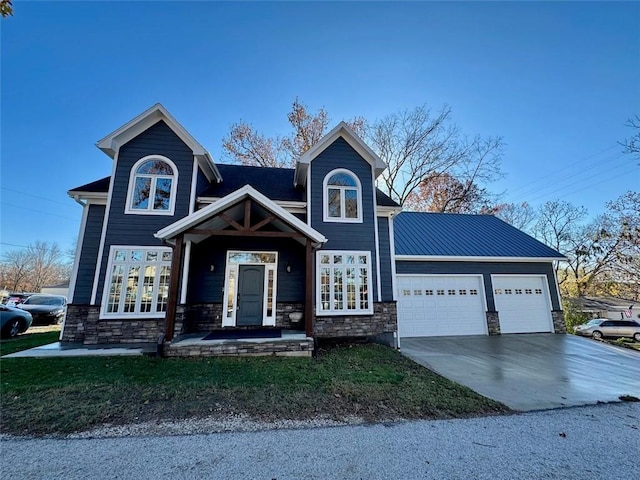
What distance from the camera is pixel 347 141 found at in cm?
944

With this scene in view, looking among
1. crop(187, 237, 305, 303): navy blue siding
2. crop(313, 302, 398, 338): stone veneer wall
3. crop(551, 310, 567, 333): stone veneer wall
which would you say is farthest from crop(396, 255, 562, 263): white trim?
crop(187, 237, 305, 303): navy blue siding

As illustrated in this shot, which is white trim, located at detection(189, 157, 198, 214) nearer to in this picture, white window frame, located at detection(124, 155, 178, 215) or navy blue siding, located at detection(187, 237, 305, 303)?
white window frame, located at detection(124, 155, 178, 215)

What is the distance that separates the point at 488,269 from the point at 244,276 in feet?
32.8

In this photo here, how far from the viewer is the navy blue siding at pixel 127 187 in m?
7.91

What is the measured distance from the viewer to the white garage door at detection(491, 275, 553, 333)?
36.9ft

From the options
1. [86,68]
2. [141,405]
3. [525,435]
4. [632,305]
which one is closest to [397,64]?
[86,68]

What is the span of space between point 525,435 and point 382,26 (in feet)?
40.7

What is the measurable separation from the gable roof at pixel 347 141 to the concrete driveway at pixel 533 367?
251 inches

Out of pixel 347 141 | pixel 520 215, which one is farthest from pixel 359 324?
pixel 520 215

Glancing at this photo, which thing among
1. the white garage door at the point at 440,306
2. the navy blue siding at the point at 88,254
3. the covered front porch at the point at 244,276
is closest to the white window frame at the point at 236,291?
the covered front porch at the point at 244,276

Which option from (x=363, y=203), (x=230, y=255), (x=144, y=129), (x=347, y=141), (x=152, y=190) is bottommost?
(x=230, y=255)

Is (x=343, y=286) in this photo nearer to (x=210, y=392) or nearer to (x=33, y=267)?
(x=210, y=392)

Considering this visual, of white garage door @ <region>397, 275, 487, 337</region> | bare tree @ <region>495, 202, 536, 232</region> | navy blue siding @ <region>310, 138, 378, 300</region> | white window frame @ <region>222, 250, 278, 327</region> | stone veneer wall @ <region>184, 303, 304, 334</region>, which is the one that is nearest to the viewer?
stone veneer wall @ <region>184, 303, 304, 334</region>

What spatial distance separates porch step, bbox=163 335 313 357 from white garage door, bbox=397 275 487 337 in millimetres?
5080
